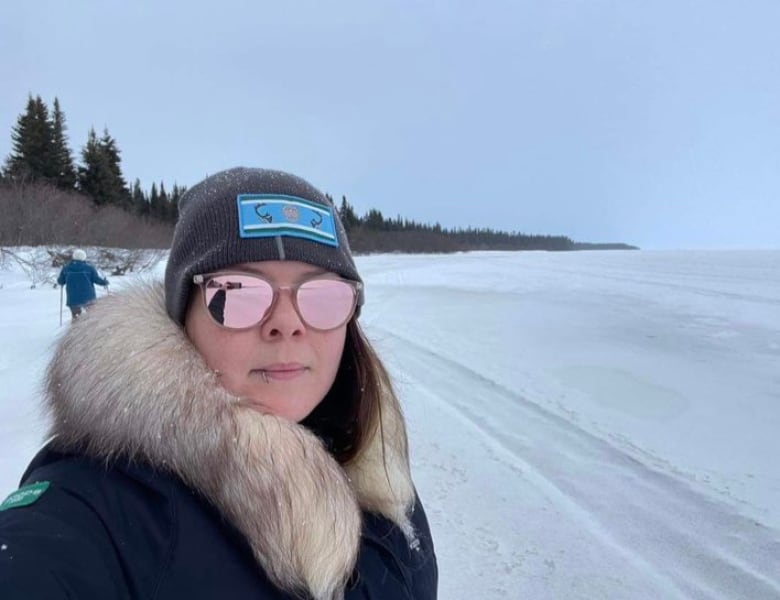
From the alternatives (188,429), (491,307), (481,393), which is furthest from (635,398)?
(491,307)

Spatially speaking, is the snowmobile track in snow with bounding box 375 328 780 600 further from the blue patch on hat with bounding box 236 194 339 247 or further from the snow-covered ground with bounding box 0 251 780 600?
the blue patch on hat with bounding box 236 194 339 247

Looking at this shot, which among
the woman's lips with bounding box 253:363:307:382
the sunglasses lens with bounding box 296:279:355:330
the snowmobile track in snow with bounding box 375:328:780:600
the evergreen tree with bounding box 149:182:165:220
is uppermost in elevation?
the evergreen tree with bounding box 149:182:165:220

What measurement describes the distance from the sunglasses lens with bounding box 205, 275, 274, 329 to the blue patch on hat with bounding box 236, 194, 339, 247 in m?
0.14

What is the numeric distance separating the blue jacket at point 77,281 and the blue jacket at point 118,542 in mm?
10756

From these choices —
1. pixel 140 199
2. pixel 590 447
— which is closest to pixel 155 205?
pixel 140 199

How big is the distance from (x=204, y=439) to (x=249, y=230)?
563mm

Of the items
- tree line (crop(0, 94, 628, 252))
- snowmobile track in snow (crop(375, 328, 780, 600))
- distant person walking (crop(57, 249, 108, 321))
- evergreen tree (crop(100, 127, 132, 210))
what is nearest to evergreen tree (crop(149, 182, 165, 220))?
tree line (crop(0, 94, 628, 252))

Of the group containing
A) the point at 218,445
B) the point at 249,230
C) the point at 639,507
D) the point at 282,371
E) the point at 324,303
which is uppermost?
the point at 249,230

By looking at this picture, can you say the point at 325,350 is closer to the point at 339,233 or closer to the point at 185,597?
the point at 339,233

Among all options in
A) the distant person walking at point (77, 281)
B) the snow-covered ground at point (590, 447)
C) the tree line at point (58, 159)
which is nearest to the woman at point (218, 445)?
the snow-covered ground at point (590, 447)

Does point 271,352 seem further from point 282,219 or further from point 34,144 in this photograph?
point 34,144

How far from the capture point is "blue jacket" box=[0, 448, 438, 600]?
0.97 metres

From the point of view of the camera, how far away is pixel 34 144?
39.7 m

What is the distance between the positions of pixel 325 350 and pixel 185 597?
0.67 meters
